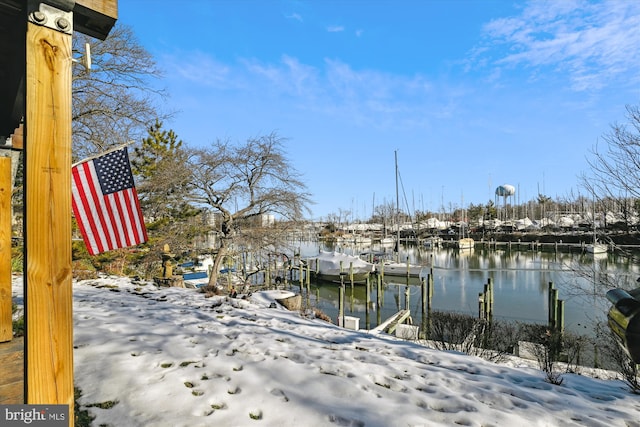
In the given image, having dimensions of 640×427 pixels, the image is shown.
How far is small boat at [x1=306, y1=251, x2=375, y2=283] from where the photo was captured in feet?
90.5

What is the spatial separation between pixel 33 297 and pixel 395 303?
22160 mm

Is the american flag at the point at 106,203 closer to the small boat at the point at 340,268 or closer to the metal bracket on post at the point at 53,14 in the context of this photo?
the metal bracket on post at the point at 53,14

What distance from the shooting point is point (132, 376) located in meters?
3.66

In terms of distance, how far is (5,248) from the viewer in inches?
137

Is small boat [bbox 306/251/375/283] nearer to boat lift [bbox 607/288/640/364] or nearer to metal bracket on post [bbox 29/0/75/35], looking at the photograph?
boat lift [bbox 607/288/640/364]

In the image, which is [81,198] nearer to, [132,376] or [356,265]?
[132,376]

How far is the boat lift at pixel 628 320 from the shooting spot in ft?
5.90

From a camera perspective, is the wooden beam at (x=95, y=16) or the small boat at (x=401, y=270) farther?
the small boat at (x=401, y=270)

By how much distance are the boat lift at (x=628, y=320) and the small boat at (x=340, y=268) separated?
2438 cm

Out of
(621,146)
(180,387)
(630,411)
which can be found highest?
(621,146)

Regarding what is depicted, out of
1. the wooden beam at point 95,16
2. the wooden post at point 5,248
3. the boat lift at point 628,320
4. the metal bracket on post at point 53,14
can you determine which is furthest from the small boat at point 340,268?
the metal bracket on post at point 53,14

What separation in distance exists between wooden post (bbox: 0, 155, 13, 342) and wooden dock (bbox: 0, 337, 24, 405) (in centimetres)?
23

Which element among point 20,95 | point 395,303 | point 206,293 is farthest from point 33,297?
point 395,303

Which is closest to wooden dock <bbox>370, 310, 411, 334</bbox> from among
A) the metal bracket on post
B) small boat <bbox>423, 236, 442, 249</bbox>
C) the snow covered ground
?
the snow covered ground
